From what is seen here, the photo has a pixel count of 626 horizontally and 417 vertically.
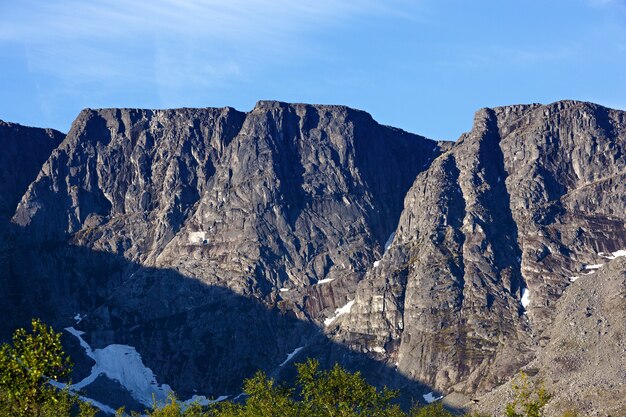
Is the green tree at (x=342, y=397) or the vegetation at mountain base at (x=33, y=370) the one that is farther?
the green tree at (x=342, y=397)

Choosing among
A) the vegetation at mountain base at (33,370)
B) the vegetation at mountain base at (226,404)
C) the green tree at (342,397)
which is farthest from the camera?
the green tree at (342,397)

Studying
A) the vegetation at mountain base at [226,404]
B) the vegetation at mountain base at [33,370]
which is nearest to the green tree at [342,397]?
the vegetation at mountain base at [226,404]

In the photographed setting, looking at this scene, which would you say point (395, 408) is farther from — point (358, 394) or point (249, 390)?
point (249, 390)

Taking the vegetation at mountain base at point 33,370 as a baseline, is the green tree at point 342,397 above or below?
below

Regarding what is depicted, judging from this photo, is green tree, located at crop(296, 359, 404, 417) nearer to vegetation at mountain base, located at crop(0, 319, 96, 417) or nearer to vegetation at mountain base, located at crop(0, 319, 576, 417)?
vegetation at mountain base, located at crop(0, 319, 576, 417)

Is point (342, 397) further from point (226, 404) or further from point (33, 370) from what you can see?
point (33, 370)

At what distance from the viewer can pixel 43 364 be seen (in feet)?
263

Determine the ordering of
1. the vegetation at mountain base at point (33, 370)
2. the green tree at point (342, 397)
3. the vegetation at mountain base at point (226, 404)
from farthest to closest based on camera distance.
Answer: the green tree at point (342, 397) → the vegetation at mountain base at point (226, 404) → the vegetation at mountain base at point (33, 370)

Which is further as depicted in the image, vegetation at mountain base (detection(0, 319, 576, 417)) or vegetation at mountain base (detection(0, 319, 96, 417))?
vegetation at mountain base (detection(0, 319, 576, 417))

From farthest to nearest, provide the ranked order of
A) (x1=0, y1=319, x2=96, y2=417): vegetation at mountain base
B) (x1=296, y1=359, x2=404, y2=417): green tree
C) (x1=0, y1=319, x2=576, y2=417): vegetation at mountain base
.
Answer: (x1=296, y1=359, x2=404, y2=417): green tree, (x1=0, y1=319, x2=576, y2=417): vegetation at mountain base, (x1=0, y1=319, x2=96, y2=417): vegetation at mountain base

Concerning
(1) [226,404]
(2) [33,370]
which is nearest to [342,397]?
(1) [226,404]

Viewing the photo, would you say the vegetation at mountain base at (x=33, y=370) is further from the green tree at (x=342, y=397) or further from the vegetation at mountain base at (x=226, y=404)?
the green tree at (x=342, y=397)

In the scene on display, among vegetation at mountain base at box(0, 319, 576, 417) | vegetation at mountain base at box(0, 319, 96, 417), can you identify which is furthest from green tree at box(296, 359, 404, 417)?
vegetation at mountain base at box(0, 319, 96, 417)

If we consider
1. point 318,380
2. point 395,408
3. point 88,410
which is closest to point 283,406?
point 318,380
